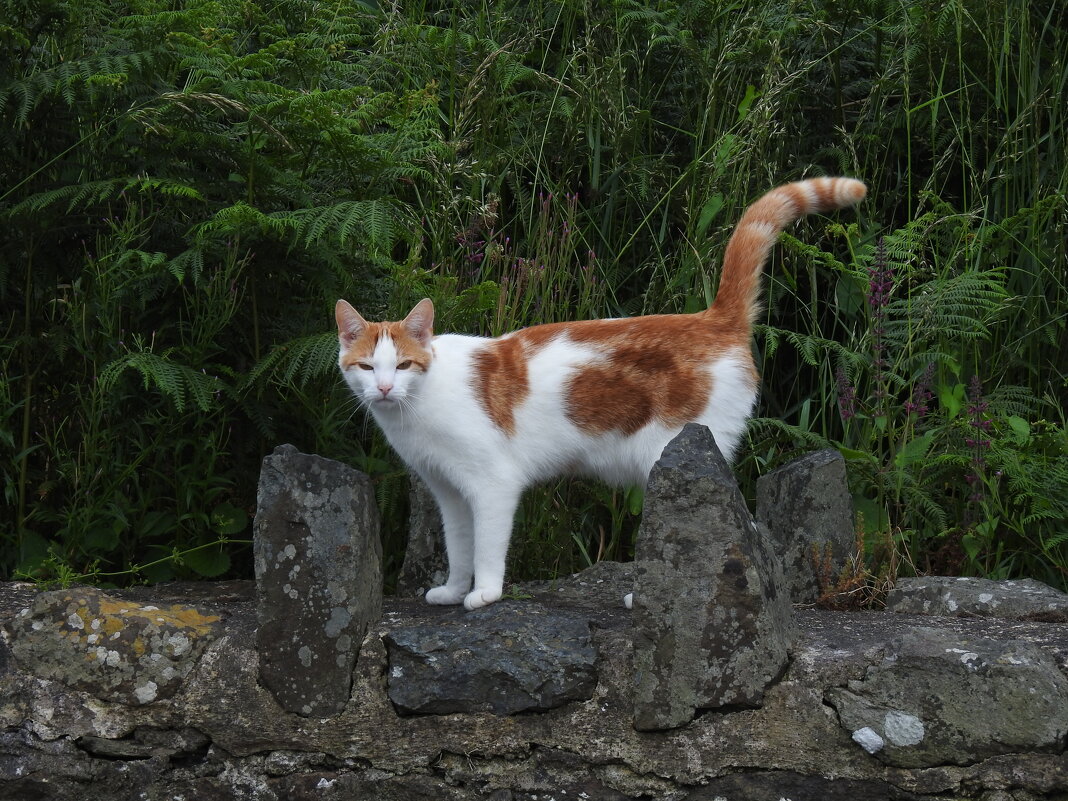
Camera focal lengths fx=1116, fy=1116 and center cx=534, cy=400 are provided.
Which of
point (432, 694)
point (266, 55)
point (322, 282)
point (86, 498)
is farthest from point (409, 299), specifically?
point (432, 694)

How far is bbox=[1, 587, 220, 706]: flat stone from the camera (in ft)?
9.42

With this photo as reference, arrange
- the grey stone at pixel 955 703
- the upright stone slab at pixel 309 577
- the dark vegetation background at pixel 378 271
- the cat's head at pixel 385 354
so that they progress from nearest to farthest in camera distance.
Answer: the grey stone at pixel 955 703 → the upright stone slab at pixel 309 577 → the cat's head at pixel 385 354 → the dark vegetation background at pixel 378 271

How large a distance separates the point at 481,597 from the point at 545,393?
2.02 ft

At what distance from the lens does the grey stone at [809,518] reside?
3.33 m

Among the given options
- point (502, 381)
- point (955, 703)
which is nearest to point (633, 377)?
point (502, 381)

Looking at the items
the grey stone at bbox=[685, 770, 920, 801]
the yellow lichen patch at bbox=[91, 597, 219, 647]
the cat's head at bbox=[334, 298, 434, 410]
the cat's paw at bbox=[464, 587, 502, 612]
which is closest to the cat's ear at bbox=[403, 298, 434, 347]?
the cat's head at bbox=[334, 298, 434, 410]

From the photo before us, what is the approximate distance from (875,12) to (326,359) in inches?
126

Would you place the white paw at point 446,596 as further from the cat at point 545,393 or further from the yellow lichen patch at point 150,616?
the yellow lichen patch at point 150,616

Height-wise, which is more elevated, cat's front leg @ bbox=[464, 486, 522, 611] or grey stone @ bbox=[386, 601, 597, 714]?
cat's front leg @ bbox=[464, 486, 522, 611]

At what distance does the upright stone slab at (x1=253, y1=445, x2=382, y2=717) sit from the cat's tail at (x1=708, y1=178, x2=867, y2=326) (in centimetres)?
125

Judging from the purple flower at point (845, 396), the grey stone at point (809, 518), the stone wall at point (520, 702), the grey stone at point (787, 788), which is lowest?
the grey stone at point (787, 788)

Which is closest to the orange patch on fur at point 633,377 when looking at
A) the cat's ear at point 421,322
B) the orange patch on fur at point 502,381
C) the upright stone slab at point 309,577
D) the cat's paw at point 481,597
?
the orange patch on fur at point 502,381

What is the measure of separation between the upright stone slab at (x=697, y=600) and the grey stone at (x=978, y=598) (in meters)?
0.84

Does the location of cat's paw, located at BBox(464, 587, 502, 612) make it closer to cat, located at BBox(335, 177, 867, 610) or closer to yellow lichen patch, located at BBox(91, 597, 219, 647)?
cat, located at BBox(335, 177, 867, 610)
